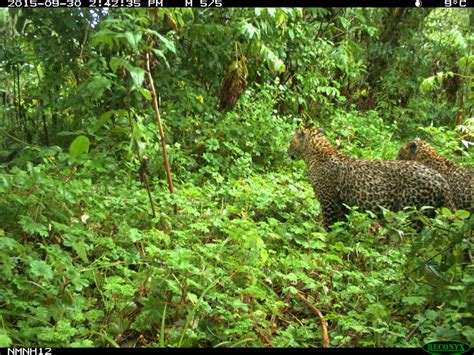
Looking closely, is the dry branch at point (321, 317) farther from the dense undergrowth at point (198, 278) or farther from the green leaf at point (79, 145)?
the green leaf at point (79, 145)

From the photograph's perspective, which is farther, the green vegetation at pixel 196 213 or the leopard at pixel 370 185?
the leopard at pixel 370 185

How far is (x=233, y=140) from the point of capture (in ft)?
25.0

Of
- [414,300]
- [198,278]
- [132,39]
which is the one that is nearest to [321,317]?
[414,300]

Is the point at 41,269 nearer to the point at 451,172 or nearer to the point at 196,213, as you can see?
the point at 196,213

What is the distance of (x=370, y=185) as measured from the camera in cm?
623

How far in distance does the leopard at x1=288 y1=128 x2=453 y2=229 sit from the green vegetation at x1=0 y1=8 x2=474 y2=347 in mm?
293

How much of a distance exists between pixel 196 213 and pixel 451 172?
300 cm

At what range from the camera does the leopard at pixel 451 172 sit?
6051 mm

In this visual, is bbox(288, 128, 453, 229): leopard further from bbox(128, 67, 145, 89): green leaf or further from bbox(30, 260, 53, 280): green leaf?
bbox(30, 260, 53, 280): green leaf

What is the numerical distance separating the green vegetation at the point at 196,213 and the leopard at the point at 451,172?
0.34 meters

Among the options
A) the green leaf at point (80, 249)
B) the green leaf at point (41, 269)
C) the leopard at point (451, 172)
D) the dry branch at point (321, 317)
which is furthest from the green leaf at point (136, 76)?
the leopard at point (451, 172)

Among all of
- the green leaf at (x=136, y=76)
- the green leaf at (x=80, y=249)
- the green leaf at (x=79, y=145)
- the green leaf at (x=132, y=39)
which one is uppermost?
the green leaf at (x=132, y=39)

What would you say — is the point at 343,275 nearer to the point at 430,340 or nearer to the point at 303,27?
the point at 430,340

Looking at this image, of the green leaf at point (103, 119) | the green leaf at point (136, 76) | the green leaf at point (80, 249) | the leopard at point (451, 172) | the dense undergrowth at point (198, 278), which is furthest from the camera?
the leopard at point (451, 172)
